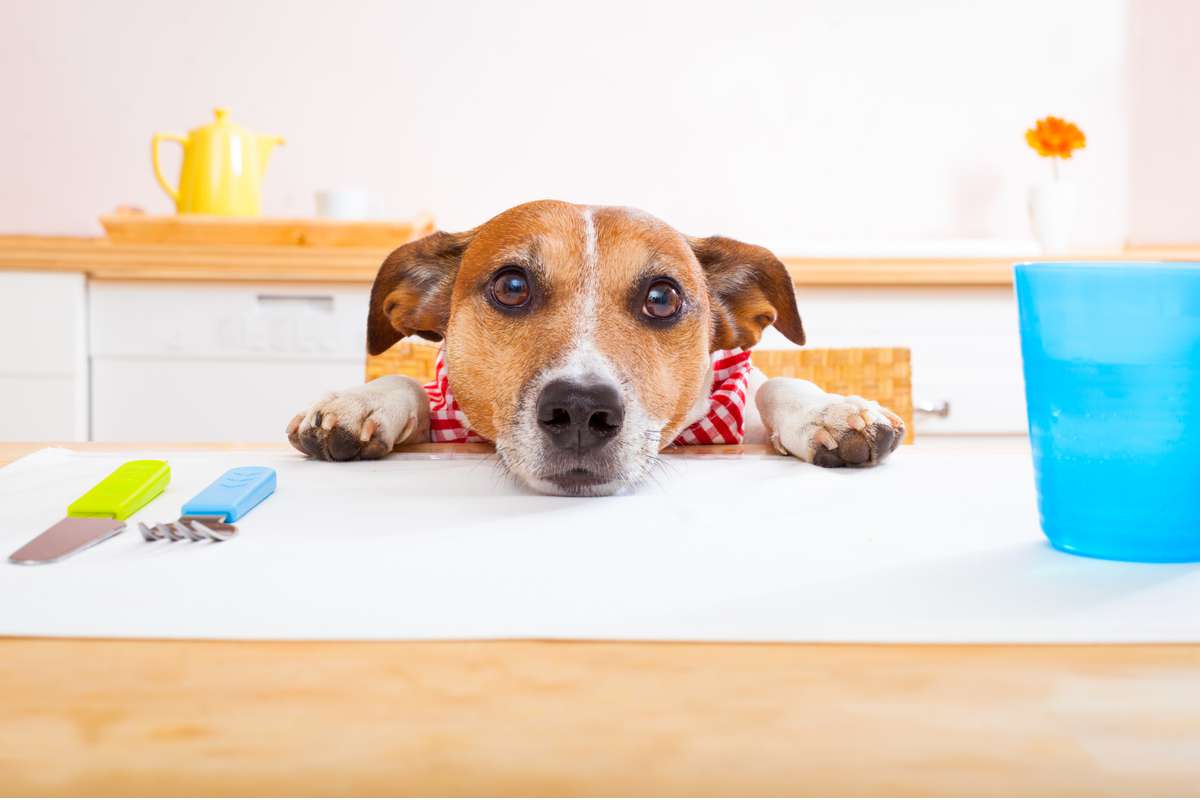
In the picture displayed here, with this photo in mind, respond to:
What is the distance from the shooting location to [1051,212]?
2934mm

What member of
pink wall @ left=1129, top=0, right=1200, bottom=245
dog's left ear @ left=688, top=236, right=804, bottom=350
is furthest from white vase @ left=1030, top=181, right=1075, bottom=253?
dog's left ear @ left=688, top=236, right=804, bottom=350

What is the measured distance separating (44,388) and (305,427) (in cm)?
169

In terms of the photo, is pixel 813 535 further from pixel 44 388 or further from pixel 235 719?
pixel 44 388

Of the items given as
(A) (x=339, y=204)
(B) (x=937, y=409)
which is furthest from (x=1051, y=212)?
(A) (x=339, y=204)

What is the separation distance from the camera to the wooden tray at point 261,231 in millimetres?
2451

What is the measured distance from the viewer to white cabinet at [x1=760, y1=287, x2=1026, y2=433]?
95.0 inches

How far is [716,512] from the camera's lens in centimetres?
70

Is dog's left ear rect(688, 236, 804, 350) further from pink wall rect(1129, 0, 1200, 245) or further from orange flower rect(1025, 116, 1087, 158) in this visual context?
pink wall rect(1129, 0, 1200, 245)

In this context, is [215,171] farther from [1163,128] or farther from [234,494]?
[1163,128]

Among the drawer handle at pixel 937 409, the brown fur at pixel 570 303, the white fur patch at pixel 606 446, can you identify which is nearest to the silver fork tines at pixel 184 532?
the white fur patch at pixel 606 446

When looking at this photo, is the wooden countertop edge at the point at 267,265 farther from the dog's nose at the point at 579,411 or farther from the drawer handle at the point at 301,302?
the dog's nose at the point at 579,411

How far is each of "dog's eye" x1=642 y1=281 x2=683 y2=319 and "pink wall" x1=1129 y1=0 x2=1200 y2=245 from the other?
258 cm

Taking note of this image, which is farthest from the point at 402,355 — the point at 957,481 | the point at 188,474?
the point at 957,481

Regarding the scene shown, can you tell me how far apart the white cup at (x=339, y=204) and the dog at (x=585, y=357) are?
4.59 ft
